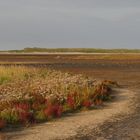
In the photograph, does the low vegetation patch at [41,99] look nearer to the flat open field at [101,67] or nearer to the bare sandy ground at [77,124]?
the bare sandy ground at [77,124]

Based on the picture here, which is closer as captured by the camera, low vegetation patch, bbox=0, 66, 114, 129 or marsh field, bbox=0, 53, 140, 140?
marsh field, bbox=0, 53, 140, 140

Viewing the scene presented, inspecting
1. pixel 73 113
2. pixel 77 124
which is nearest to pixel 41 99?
pixel 73 113

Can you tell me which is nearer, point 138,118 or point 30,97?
point 138,118

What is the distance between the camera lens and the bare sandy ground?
15047 millimetres

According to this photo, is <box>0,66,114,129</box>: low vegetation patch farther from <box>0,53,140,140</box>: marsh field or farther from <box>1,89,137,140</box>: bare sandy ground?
<box>1,89,137,140</box>: bare sandy ground

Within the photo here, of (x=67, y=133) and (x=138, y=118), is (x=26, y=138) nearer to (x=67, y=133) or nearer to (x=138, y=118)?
(x=67, y=133)

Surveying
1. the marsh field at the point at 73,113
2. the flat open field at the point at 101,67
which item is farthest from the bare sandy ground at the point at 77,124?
the flat open field at the point at 101,67

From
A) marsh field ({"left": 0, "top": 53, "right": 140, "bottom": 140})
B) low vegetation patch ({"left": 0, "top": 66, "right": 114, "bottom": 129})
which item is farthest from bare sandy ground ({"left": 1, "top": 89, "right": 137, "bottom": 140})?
low vegetation patch ({"left": 0, "top": 66, "right": 114, "bottom": 129})

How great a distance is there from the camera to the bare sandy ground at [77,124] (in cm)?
1505

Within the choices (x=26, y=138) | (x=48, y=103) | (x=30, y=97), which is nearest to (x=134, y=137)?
(x=26, y=138)

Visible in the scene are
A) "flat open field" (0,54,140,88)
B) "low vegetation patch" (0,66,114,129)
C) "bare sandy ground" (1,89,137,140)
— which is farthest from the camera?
"flat open field" (0,54,140,88)

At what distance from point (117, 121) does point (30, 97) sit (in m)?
4.93

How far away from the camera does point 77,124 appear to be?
56.1 feet

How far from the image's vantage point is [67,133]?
15.5 m
